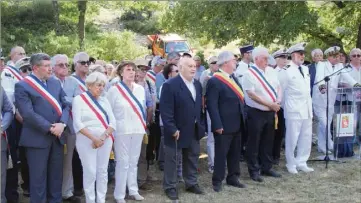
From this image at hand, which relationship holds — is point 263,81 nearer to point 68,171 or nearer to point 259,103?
point 259,103

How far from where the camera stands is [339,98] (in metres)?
8.60

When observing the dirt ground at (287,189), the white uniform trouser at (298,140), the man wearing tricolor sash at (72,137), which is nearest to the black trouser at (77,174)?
the man wearing tricolor sash at (72,137)

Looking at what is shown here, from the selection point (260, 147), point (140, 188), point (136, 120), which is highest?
point (136, 120)

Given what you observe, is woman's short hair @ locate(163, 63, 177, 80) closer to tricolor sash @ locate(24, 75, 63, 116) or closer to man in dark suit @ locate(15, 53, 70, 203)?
man in dark suit @ locate(15, 53, 70, 203)

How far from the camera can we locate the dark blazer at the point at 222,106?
6520mm

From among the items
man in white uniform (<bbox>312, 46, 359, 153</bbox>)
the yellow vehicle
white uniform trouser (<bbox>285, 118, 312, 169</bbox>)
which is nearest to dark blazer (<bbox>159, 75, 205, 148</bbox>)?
white uniform trouser (<bbox>285, 118, 312, 169</bbox>)

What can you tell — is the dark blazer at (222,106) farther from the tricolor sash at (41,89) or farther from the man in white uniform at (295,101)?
the tricolor sash at (41,89)

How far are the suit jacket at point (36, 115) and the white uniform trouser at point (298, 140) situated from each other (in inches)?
144

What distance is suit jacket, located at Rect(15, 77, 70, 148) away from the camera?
5.27 m

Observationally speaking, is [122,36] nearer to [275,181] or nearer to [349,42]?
[349,42]

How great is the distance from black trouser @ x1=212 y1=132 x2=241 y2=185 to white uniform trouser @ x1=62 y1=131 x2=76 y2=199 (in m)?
1.90

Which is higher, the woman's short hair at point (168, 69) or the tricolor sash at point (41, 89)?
the woman's short hair at point (168, 69)

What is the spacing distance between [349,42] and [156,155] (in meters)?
9.78

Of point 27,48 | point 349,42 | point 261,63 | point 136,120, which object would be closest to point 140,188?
point 136,120
